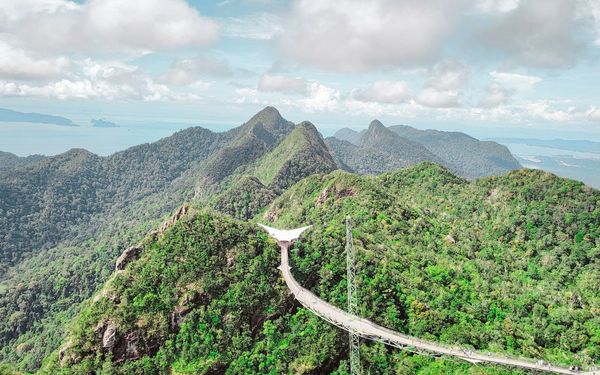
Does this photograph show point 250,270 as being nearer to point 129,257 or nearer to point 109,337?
point 109,337

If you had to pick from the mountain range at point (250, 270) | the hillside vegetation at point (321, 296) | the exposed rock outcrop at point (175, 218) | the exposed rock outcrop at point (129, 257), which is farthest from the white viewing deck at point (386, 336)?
the exposed rock outcrop at point (129, 257)

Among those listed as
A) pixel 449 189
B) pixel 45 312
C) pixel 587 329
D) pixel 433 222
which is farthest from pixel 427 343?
pixel 45 312

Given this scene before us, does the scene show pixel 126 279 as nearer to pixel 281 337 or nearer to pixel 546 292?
pixel 281 337

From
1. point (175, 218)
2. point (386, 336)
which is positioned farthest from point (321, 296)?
point (175, 218)

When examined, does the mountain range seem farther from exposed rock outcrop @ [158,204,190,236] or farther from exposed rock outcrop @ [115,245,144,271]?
exposed rock outcrop @ [158,204,190,236]

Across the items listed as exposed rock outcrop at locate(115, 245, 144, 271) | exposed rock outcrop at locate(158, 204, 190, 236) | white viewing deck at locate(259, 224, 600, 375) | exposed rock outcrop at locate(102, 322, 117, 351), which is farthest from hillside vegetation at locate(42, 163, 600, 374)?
exposed rock outcrop at locate(158, 204, 190, 236)

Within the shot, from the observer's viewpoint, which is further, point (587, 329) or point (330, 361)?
point (587, 329)

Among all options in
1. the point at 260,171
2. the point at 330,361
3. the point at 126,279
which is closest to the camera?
the point at 330,361
